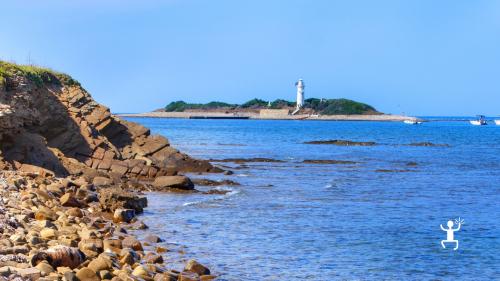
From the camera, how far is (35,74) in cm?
3127

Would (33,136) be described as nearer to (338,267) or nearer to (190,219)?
(190,219)

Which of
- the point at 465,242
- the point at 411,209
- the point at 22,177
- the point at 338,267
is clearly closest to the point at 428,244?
the point at 465,242

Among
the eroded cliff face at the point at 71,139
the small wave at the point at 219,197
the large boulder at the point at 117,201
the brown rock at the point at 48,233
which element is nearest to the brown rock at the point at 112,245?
the brown rock at the point at 48,233

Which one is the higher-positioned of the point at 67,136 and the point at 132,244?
the point at 67,136

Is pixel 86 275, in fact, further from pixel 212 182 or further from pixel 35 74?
pixel 35 74

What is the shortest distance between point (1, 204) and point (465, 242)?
10719 millimetres

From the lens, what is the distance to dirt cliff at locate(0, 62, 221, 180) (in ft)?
83.3

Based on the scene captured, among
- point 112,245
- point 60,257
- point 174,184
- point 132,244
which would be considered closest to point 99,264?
point 60,257

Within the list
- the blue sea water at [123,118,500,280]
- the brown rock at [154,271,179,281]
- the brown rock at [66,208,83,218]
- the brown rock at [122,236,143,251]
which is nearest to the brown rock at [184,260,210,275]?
the blue sea water at [123,118,500,280]

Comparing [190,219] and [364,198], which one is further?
[364,198]

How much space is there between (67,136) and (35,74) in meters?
3.05

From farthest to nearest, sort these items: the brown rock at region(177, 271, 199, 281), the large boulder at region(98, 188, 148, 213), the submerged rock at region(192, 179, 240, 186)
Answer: the submerged rock at region(192, 179, 240, 186)
the large boulder at region(98, 188, 148, 213)
the brown rock at region(177, 271, 199, 281)

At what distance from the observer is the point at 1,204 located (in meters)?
15.0

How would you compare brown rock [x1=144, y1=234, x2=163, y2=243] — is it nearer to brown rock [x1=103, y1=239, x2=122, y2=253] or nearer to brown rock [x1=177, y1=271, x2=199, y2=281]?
brown rock [x1=103, y1=239, x2=122, y2=253]
